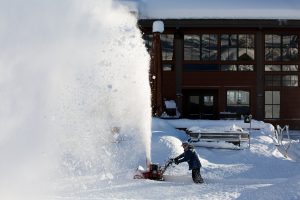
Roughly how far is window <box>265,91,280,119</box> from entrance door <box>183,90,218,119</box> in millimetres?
3495

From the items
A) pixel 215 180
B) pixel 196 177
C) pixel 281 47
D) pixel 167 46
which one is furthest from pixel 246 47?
pixel 196 177

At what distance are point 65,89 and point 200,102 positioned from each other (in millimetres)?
17635

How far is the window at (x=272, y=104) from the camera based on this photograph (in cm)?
3584

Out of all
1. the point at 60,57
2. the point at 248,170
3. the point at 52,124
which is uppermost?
the point at 60,57

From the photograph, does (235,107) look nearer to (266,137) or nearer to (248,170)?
(266,137)

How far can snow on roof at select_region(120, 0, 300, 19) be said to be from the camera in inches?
1389

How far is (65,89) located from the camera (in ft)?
64.3

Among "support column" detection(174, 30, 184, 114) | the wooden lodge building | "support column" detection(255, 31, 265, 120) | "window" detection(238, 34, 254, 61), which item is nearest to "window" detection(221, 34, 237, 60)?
the wooden lodge building

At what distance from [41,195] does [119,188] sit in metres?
2.41

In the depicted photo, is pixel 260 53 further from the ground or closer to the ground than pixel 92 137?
further from the ground

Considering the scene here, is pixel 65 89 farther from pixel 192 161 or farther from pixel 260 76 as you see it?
pixel 260 76

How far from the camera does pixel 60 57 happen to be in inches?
756

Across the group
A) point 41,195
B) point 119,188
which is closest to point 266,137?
point 119,188

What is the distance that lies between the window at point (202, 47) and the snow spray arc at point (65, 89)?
10.8 metres
